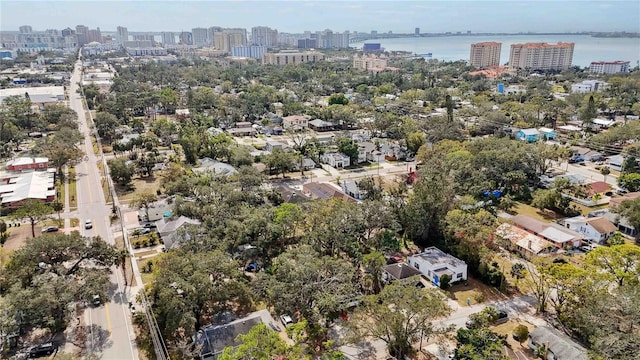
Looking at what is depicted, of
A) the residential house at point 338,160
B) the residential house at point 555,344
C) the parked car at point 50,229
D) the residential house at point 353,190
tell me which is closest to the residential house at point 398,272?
the residential house at point 555,344

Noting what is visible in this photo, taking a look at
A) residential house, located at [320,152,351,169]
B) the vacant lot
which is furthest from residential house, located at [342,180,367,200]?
the vacant lot

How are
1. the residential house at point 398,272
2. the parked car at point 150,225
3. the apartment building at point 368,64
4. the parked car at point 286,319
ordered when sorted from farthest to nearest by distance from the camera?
the apartment building at point 368,64
the parked car at point 150,225
the residential house at point 398,272
the parked car at point 286,319

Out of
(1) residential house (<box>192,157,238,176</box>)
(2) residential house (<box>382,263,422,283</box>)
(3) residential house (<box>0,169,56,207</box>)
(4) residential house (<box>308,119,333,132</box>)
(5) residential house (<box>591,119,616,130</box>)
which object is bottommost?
(2) residential house (<box>382,263,422,283</box>)

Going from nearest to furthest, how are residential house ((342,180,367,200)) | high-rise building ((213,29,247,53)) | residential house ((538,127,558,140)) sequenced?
residential house ((342,180,367,200))
residential house ((538,127,558,140))
high-rise building ((213,29,247,53))

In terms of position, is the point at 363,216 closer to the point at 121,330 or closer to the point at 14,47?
the point at 121,330

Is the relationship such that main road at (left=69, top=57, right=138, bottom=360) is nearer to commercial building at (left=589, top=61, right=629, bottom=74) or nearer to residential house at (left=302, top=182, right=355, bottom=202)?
residential house at (left=302, top=182, right=355, bottom=202)

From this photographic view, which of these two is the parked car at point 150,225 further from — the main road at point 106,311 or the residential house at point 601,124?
the residential house at point 601,124
